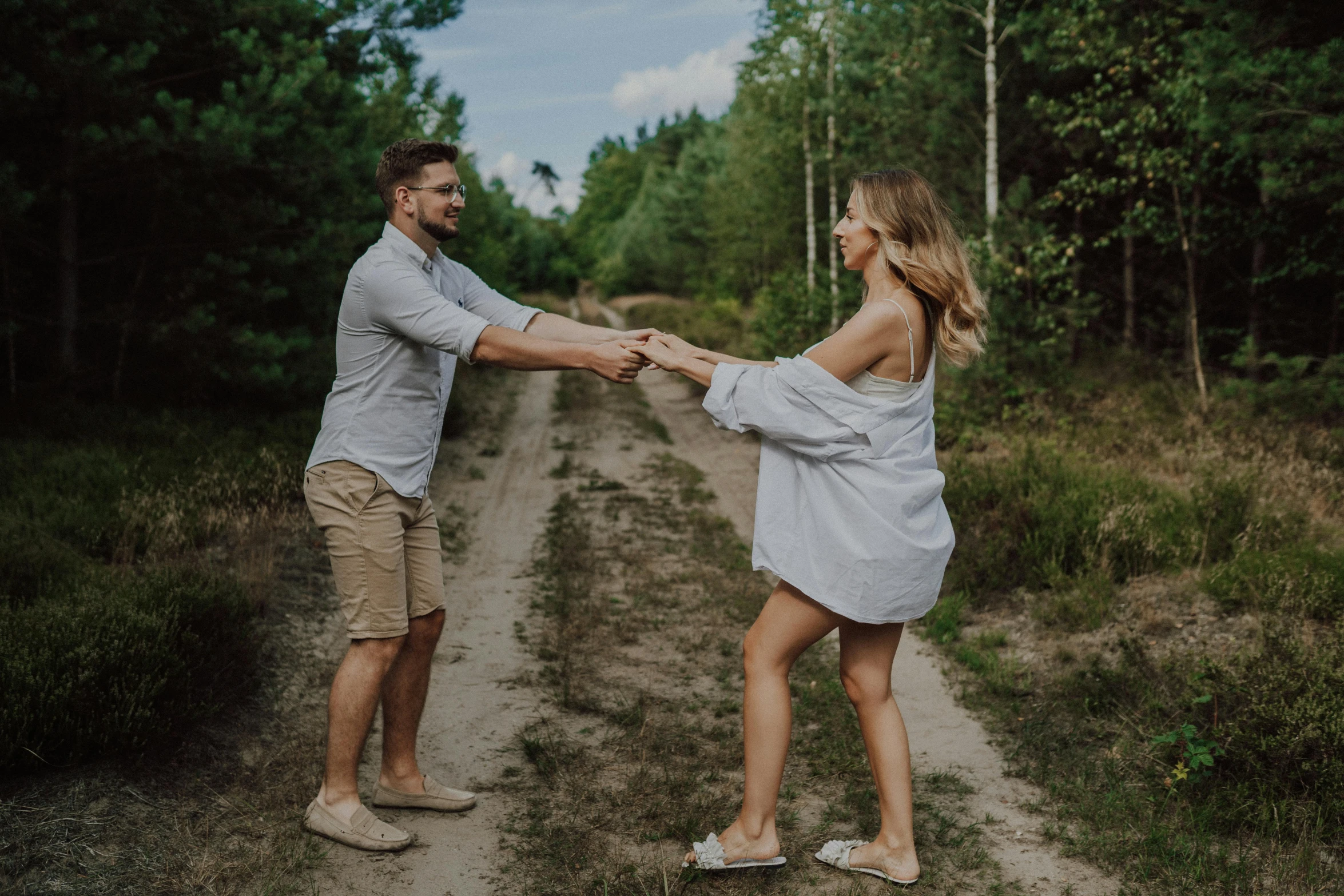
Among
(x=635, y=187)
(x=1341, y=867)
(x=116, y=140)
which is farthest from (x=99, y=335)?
(x=635, y=187)

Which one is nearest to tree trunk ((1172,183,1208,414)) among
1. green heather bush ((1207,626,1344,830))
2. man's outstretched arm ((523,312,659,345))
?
green heather bush ((1207,626,1344,830))

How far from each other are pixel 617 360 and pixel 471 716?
2390 mm

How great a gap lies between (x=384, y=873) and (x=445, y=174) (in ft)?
8.84

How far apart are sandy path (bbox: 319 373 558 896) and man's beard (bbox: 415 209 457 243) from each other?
7.89ft

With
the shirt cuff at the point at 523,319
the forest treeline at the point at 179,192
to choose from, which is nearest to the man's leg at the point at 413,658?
the shirt cuff at the point at 523,319

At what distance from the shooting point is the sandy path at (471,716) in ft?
11.3

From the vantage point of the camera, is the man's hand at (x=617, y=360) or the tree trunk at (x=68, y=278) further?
the tree trunk at (x=68, y=278)

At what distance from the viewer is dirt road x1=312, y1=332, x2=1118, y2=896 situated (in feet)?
11.3

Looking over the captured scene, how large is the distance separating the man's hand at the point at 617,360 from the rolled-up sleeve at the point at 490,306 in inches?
24.5

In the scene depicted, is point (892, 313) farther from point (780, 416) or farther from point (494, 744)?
point (494, 744)

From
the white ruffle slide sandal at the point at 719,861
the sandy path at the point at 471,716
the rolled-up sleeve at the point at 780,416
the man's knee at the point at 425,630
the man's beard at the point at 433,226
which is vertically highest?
the man's beard at the point at 433,226

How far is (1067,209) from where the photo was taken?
54.9 feet

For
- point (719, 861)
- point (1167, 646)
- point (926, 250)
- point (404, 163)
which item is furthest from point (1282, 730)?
point (404, 163)

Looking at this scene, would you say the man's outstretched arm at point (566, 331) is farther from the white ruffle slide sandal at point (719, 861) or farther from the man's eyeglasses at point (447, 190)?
the white ruffle slide sandal at point (719, 861)
